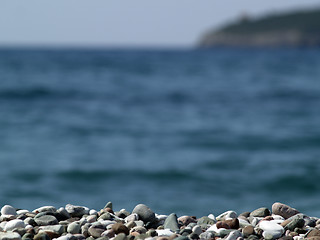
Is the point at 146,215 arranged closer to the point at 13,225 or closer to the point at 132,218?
the point at 132,218

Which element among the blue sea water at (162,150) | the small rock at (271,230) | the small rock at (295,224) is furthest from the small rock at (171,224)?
the blue sea water at (162,150)

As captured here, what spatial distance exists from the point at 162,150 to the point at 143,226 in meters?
7.67

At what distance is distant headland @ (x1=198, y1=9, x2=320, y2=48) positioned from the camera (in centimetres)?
10244

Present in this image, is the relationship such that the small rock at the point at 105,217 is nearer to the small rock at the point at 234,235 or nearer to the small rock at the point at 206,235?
the small rock at the point at 206,235

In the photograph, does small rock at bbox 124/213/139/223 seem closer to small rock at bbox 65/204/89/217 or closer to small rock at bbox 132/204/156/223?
small rock at bbox 132/204/156/223

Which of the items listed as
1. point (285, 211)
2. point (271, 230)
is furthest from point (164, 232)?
point (285, 211)

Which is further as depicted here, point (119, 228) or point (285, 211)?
point (285, 211)

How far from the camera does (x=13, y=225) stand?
92.4 inches

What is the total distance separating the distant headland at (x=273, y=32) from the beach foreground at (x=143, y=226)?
101439mm

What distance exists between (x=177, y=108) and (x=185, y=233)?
43.9 ft

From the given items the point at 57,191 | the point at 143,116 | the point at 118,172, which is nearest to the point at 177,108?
the point at 143,116

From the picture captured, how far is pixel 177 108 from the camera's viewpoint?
1565cm

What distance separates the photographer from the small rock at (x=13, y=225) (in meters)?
2.34

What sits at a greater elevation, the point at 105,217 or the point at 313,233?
the point at 105,217
